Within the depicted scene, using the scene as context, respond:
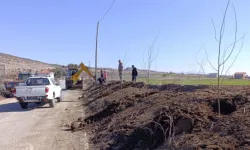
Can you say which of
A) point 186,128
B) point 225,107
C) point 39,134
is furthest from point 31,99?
point 186,128

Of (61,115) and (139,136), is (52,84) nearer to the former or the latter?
(61,115)

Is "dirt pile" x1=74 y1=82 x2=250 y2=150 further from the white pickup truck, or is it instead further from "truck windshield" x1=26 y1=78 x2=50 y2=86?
"truck windshield" x1=26 y1=78 x2=50 y2=86

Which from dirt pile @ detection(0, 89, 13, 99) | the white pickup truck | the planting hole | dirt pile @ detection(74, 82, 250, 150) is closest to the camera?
dirt pile @ detection(74, 82, 250, 150)

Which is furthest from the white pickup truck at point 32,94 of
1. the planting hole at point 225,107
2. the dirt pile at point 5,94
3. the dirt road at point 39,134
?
the planting hole at point 225,107

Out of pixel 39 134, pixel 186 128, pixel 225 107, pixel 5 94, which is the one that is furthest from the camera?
pixel 5 94

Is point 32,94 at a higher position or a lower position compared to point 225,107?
lower

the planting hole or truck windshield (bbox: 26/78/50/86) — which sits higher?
truck windshield (bbox: 26/78/50/86)

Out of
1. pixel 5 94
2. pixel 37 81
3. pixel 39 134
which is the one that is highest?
pixel 37 81

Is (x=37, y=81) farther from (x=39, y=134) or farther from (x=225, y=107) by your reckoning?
(x=225, y=107)

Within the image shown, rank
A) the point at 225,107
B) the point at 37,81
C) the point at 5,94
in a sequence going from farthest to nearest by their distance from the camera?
the point at 5,94, the point at 37,81, the point at 225,107

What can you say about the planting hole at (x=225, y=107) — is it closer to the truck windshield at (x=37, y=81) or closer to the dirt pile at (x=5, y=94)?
the truck windshield at (x=37, y=81)

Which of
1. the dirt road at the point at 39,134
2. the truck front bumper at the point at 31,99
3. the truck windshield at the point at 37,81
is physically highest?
the truck windshield at the point at 37,81

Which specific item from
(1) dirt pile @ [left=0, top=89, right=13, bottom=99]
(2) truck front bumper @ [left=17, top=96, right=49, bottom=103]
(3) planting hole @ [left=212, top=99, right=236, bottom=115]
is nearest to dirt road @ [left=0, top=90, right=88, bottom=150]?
(2) truck front bumper @ [left=17, top=96, right=49, bottom=103]

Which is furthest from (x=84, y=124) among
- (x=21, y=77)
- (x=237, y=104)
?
(x=21, y=77)
